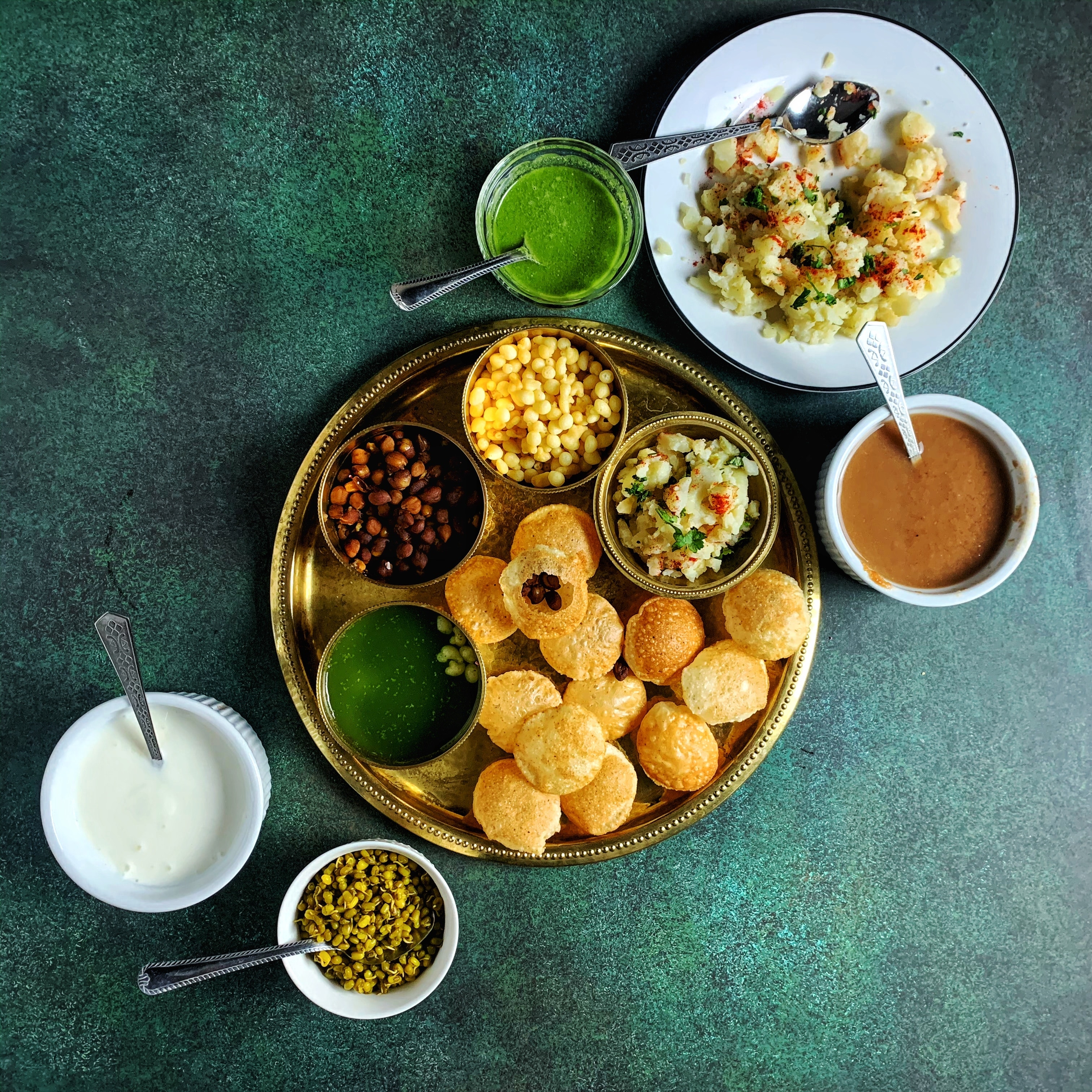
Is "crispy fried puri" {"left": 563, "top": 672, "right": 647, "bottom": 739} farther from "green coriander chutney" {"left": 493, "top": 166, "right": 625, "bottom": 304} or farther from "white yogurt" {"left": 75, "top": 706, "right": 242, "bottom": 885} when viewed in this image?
"green coriander chutney" {"left": 493, "top": 166, "right": 625, "bottom": 304}

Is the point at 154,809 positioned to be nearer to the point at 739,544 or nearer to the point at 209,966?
the point at 209,966

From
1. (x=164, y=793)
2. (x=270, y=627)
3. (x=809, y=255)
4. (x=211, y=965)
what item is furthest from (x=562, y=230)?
(x=211, y=965)

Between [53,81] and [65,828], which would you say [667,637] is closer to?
[65,828]

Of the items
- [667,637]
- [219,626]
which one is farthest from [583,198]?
[219,626]

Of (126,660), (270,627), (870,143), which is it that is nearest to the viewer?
(126,660)

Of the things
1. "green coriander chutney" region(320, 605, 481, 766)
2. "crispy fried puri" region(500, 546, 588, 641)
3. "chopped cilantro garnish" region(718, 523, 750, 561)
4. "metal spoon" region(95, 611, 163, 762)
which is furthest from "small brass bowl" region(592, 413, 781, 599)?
"metal spoon" region(95, 611, 163, 762)
